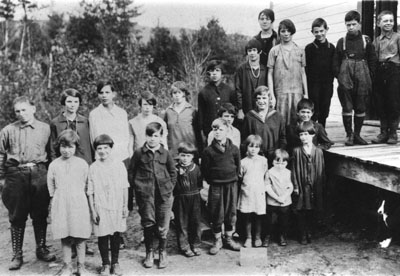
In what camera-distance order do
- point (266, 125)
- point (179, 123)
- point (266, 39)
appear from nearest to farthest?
point (266, 125) → point (179, 123) → point (266, 39)

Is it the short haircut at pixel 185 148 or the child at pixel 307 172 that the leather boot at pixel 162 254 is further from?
the child at pixel 307 172

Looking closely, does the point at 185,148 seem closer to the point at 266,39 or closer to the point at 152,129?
the point at 152,129

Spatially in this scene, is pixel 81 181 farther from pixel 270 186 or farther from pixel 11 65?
pixel 11 65

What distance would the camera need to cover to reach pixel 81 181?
4.66 m

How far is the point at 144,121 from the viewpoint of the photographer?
5.52 m

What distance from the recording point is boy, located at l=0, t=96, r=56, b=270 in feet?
16.5

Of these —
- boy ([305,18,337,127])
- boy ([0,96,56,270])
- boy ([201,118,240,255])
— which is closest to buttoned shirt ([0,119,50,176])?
boy ([0,96,56,270])

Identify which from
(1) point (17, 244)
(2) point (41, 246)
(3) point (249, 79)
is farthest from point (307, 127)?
(1) point (17, 244)

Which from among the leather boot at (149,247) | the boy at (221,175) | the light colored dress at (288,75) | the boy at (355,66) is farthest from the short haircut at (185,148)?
the boy at (355,66)

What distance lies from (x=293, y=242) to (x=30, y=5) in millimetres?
27404

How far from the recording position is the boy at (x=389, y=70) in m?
5.77

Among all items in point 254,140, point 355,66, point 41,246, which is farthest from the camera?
point 355,66

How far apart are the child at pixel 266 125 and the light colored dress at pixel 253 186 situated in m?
0.26

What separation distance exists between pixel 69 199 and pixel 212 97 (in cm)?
226
